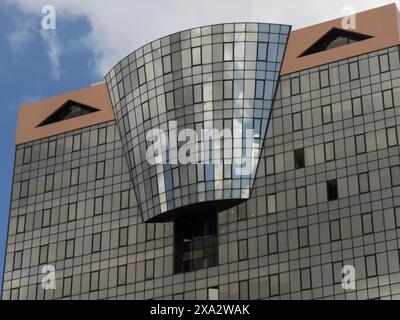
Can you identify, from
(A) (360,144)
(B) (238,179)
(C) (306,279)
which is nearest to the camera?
(C) (306,279)

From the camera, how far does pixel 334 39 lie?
9806cm

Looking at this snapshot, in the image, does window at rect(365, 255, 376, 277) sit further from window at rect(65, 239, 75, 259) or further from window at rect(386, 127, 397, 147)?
window at rect(65, 239, 75, 259)

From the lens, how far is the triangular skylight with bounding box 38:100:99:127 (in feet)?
365

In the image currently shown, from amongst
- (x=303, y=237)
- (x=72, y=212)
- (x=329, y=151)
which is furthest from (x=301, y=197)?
(x=72, y=212)

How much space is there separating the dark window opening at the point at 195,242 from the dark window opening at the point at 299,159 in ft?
31.4

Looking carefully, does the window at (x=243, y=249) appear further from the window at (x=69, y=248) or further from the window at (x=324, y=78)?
the window at (x=69, y=248)

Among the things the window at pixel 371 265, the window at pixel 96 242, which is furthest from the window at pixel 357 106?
the window at pixel 96 242

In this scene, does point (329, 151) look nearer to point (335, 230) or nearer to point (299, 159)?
point (299, 159)

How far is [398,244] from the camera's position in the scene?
86188mm

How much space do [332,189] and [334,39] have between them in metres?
15.6

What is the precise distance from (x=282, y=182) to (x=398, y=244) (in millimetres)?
13998

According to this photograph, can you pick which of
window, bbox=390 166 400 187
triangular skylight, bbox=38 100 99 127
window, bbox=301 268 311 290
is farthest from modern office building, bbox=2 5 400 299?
triangular skylight, bbox=38 100 99 127
